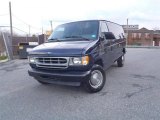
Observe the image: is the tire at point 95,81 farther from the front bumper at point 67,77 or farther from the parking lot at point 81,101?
the front bumper at point 67,77

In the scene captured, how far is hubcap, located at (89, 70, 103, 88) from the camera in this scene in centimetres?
479

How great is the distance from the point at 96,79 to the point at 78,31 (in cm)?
160

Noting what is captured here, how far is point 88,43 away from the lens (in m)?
4.68

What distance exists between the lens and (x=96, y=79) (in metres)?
4.93

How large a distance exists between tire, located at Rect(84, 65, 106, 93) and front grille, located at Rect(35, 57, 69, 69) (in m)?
0.71

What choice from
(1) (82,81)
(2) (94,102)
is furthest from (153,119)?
(1) (82,81)

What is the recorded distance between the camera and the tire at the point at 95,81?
4.68 meters

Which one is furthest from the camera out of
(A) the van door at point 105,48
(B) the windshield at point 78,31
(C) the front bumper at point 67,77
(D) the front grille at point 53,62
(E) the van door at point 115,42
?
(E) the van door at point 115,42

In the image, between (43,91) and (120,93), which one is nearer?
(120,93)

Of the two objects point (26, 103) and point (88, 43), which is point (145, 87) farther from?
point (26, 103)

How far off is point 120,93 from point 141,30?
184 ft

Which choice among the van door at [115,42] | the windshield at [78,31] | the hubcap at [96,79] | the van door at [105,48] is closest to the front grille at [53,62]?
the hubcap at [96,79]

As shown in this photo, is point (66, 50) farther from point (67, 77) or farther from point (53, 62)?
point (67, 77)

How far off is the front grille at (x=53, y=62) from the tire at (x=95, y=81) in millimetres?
713
